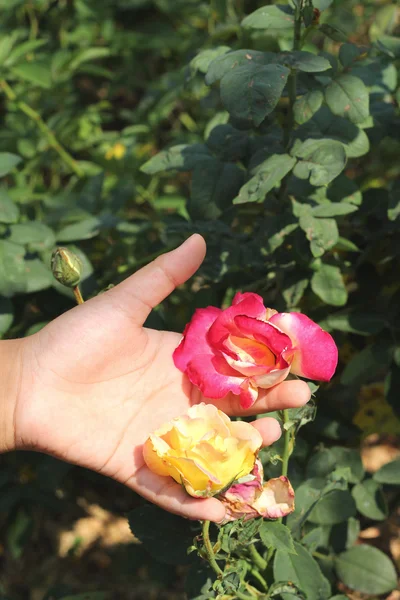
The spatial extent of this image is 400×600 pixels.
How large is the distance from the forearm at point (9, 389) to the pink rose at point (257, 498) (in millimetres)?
466

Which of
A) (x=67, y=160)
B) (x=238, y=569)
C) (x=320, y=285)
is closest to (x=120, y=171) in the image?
(x=67, y=160)

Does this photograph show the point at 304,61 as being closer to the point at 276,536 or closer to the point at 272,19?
the point at 272,19

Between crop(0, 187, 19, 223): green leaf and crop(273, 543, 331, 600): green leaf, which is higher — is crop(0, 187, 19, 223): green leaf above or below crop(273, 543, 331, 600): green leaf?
above

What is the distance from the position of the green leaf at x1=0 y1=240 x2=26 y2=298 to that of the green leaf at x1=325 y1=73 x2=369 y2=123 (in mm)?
753

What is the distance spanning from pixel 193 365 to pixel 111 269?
0.66 metres

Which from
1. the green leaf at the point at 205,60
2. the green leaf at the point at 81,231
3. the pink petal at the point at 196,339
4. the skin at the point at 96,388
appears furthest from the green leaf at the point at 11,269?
the green leaf at the point at 205,60

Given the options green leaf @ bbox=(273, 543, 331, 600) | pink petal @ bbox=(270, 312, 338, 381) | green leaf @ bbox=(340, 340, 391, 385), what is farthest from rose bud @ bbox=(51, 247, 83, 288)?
green leaf @ bbox=(340, 340, 391, 385)

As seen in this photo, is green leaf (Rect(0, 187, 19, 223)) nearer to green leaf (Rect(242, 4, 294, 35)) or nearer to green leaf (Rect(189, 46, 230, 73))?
green leaf (Rect(189, 46, 230, 73))

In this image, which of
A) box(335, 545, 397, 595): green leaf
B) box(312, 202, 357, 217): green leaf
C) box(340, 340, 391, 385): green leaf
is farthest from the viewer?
box(340, 340, 391, 385): green leaf

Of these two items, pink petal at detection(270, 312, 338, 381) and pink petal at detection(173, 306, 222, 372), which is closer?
pink petal at detection(270, 312, 338, 381)

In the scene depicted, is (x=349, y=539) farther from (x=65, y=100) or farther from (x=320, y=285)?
(x=65, y=100)

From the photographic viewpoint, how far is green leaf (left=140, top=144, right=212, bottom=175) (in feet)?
4.49

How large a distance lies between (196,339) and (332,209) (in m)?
0.37

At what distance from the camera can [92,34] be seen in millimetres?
2703
